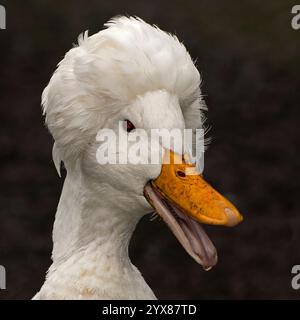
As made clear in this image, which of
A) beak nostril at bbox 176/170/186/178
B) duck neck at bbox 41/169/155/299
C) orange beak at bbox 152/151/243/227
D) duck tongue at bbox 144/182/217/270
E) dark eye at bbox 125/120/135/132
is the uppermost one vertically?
dark eye at bbox 125/120/135/132

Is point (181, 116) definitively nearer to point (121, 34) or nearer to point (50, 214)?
point (121, 34)

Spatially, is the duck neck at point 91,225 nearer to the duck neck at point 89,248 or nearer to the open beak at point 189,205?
the duck neck at point 89,248

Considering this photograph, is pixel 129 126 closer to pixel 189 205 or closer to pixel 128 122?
pixel 128 122

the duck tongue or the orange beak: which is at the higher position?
the orange beak

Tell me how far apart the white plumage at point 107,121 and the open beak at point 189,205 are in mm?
61

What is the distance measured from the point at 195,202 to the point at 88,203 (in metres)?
0.48

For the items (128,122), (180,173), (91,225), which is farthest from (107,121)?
(91,225)

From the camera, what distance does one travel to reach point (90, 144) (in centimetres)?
320

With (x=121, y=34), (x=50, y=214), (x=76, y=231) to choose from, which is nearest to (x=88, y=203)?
(x=76, y=231)

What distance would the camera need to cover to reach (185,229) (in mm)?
3100

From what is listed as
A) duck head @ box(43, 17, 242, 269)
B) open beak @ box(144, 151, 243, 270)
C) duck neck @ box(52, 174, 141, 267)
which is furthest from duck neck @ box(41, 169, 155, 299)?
open beak @ box(144, 151, 243, 270)

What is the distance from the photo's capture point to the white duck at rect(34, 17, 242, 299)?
121 inches

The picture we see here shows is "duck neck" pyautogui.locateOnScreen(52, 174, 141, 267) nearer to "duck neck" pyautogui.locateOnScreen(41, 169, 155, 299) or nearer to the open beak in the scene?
"duck neck" pyautogui.locateOnScreen(41, 169, 155, 299)

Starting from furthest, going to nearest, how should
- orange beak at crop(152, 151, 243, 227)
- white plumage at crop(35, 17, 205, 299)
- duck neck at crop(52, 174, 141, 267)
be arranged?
duck neck at crop(52, 174, 141, 267), white plumage at crop(35, 17, 205, 299), orange beak at crop(152, 151, 243, 227)
